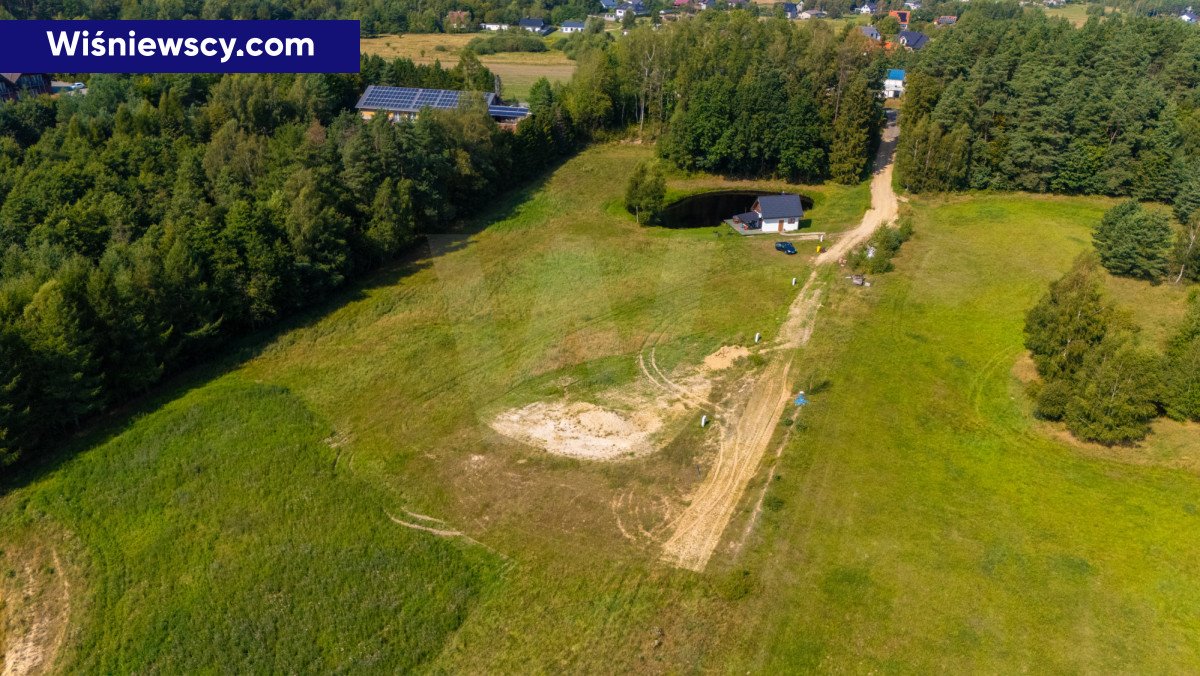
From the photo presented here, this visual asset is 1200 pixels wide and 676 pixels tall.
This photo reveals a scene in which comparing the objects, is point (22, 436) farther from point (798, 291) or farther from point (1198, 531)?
point (1198, 531)

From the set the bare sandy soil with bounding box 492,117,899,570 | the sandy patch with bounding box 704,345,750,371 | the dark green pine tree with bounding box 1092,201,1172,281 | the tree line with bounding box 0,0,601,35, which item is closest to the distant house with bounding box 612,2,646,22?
the tree line with bounding box 0,0,601,35

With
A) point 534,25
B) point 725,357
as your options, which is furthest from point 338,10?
point 725,357

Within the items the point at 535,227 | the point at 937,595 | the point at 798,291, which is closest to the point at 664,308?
the point at 798,291

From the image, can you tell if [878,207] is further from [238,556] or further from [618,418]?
[238,556]

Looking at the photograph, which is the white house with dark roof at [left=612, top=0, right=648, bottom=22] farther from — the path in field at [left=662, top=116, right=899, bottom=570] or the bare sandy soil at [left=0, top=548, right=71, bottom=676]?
the bare sandy soil at [left=0, top=548, right=71, bottom=676]

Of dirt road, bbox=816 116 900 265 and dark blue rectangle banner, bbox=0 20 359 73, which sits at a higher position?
dark blue rectangle banner, bbox=0 20 359 73

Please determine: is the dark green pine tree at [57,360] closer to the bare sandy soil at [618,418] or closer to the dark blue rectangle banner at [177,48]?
the bare sandy soil at [618,418]
